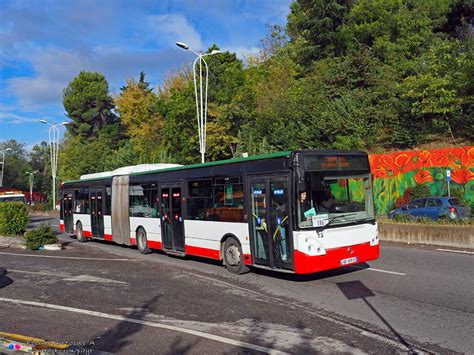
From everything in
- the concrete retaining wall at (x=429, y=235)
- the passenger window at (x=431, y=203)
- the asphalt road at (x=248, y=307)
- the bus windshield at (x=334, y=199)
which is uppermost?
the bus windshield at (x=334, y=199)

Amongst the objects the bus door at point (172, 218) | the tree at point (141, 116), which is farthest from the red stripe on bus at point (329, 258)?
the tree at point (141, 116)

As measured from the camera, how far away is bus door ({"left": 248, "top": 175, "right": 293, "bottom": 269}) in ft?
31.1

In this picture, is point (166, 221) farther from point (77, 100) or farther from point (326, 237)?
point (77, 100)

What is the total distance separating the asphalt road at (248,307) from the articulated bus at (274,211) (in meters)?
0.66

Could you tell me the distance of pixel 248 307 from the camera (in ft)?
26.2

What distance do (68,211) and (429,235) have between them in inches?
654

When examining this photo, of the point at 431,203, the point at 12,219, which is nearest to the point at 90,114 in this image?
the point at 12,219

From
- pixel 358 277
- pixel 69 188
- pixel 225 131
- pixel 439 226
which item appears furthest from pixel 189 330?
pixel 225 131

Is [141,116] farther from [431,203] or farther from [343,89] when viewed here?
[431,203]

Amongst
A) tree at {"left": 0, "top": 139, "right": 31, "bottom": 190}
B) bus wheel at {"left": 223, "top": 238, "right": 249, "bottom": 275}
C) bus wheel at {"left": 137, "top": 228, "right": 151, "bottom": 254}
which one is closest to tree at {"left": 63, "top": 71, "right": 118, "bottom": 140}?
tree at {"left": 0, "top": 139, "right": 31, "bottom": 190}

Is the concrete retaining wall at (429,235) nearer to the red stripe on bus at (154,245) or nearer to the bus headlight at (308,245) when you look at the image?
the bus headlight at (308,245)

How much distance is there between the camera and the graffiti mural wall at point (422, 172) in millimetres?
24375

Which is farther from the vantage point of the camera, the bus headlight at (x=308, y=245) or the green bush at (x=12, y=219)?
the green bush at (x=12, y=219)

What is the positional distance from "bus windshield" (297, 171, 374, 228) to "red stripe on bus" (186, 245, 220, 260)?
11.7 ft
